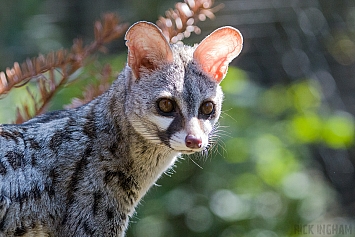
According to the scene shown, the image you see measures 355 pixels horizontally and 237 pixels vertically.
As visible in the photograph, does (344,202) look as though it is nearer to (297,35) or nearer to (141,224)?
(297,35)

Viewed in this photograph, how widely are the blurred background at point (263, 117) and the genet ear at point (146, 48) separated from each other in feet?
4.80

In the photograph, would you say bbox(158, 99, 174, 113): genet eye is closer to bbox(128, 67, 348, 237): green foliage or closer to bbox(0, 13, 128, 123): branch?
bbox(0, 13, 128, 123): branch

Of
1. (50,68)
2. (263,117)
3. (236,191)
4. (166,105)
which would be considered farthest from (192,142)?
(263,117)

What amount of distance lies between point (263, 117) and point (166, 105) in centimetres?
382

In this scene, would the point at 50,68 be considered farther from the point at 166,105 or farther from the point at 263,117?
the point at 263,117

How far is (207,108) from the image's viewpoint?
108 inches

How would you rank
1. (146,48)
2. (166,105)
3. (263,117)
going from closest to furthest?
1. (166,105)
2. (146,48)
3. (263,117)

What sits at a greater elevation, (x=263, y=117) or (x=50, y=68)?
(x=50, y=68)

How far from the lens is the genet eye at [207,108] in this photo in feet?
8.89

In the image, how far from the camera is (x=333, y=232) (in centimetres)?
651

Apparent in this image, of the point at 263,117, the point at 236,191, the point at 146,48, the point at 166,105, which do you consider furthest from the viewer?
the point at 263,117

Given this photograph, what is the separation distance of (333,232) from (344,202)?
104 cm

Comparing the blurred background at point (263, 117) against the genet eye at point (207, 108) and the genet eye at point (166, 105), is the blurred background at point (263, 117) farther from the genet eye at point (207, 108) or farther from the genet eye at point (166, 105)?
the genet eye at point (166, 105)

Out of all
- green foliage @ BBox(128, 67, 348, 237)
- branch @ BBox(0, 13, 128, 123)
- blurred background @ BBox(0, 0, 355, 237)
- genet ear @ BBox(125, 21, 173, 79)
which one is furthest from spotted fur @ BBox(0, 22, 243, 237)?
green foliage @ BBox(128, 67, 348, 237)
